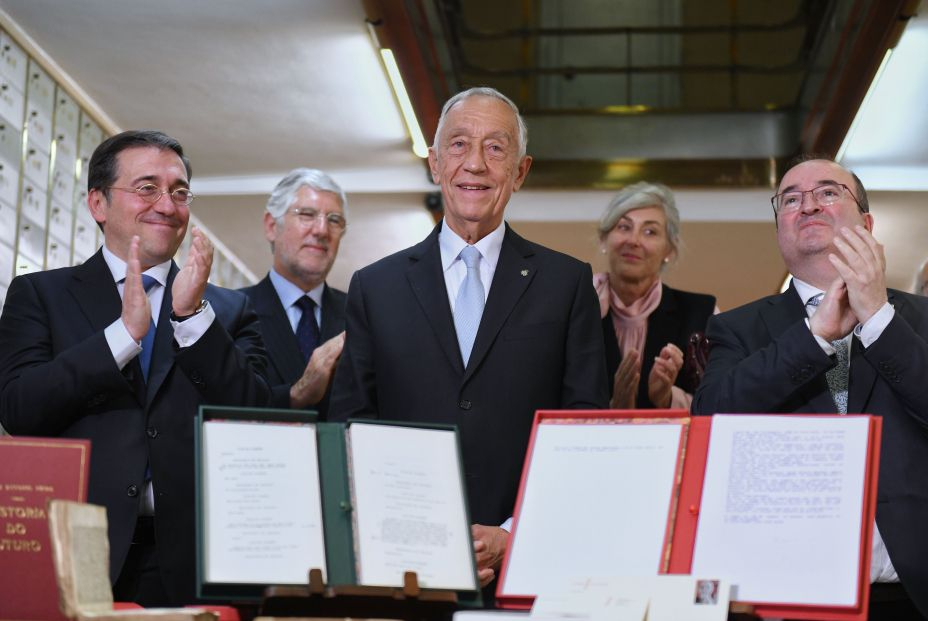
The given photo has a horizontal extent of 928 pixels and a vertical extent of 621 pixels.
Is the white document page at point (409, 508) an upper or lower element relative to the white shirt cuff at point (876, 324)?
lower

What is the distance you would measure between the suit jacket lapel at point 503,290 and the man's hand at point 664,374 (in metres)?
1.04

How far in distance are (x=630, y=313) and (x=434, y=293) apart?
1.53 metres

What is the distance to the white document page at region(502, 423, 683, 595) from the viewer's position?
213 cm

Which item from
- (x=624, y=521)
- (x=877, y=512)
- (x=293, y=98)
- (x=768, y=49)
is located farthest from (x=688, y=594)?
(x=768, y=49)

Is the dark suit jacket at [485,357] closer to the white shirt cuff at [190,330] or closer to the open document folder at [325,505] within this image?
the white shirt cuff at [190,330]

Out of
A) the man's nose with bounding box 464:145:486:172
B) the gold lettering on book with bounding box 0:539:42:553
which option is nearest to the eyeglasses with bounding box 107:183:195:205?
the man's nose with bounding box 464:145:486:172

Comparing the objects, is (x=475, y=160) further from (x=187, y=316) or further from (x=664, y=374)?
(x=664, y=374)

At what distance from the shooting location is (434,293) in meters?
2.96

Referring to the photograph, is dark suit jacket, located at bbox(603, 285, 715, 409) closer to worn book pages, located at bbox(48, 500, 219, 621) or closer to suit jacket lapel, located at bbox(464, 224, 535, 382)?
suit jacket lapel, located at bbox(464, 224, 535, 382)

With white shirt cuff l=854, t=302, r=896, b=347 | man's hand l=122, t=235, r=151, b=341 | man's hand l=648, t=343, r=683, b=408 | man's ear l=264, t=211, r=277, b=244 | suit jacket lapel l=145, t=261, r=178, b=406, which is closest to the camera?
white shirt cuff l=854, t=302, r=896, b=347

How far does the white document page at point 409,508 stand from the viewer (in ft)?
6.86

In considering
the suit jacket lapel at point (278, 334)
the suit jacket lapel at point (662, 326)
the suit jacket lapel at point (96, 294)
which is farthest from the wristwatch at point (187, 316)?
the suit jacket lapel at point (662, 326)

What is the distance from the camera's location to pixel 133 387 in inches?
119

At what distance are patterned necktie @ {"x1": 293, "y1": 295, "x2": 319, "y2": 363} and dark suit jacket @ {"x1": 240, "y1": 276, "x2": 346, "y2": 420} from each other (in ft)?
0.09
